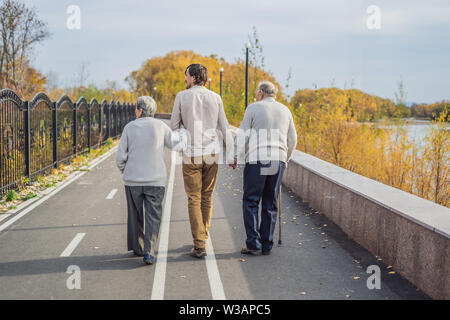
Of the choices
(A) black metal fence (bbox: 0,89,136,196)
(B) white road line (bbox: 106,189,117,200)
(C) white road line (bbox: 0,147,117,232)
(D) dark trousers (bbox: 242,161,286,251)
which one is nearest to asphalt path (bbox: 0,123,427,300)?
(C) white road line (bbox: 0,147,117,232)

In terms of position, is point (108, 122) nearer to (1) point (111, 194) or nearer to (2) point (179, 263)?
(1) point (111, 194)

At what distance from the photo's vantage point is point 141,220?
6.24 metres

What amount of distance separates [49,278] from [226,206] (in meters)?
4.65

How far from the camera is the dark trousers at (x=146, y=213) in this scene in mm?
6078

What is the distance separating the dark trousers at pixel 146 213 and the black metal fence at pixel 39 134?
16.2 feet

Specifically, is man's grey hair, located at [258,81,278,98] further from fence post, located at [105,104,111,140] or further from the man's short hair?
fence post, located at [105,104,111,140]

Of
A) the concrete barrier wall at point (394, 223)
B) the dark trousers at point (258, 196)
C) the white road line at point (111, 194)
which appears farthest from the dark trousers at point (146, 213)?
the white road line at point (111, 194)

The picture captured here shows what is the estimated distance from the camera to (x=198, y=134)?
6.14 meters

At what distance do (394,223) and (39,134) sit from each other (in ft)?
33.2

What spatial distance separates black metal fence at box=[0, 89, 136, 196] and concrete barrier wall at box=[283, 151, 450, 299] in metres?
6.18

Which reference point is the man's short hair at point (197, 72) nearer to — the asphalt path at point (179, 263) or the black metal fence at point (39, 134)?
the asphalt path at point (179, 263)

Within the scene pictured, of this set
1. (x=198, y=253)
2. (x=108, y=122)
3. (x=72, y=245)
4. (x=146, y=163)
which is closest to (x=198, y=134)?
(x=146, y=163)

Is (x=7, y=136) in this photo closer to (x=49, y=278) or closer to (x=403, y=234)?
(x=49, y=278)
